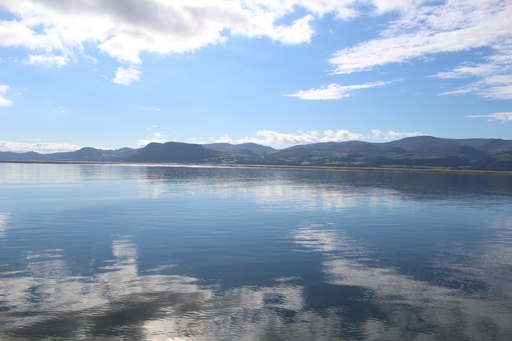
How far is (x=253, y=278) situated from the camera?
27.8 metres

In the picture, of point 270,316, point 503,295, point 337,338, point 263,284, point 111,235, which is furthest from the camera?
point 111,235

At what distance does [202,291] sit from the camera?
25.0m

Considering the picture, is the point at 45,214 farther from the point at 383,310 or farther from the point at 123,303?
the point at 383,310

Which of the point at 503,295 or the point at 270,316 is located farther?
the point at 503,295

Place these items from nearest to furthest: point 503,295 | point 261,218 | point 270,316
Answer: point 270,316 < point 503,295 < point 261,218

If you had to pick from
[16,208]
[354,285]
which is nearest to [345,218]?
[354,285]

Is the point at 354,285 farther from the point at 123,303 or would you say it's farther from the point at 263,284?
the point at 123,303

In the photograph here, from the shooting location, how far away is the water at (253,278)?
19.7m

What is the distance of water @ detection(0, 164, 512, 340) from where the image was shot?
19.7 meters

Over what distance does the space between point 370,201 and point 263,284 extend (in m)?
59.6

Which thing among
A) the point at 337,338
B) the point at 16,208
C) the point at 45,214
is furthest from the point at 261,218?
the point at 16,208

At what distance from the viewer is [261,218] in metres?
56.3

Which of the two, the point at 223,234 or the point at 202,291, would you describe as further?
the point at 223,234

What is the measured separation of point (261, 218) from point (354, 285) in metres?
30.4
